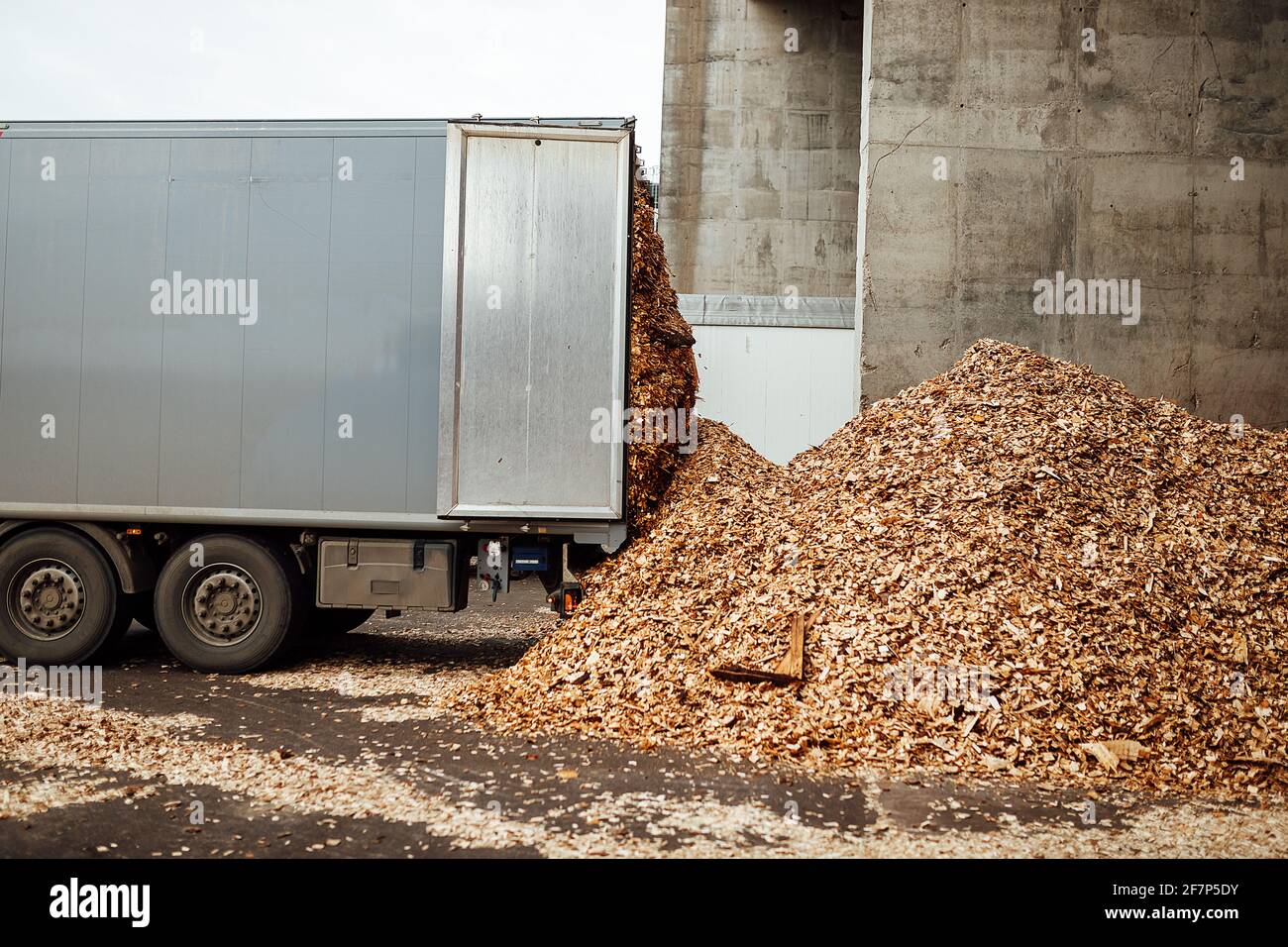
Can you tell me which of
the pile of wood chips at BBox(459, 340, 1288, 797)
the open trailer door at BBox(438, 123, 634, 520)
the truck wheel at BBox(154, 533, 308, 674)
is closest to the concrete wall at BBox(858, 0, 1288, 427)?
the pile of wood chips at BBox(459, 340, 1288, 797)

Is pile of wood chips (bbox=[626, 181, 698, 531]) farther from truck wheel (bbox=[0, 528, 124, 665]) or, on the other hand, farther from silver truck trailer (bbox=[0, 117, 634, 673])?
truck wheel (bbox=[0, 528, 124, 665])

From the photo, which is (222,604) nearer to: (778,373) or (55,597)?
(55,597)

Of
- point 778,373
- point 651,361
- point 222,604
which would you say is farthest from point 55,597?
point 778,373

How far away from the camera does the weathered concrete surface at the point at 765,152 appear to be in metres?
16.1

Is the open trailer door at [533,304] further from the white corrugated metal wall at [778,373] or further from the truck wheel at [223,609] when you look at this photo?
the white corrugated metal wall at [778,373]

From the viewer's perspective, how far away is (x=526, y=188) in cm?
652

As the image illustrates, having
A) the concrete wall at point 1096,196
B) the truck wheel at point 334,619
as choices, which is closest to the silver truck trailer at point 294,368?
the truck wheel at point 334,619

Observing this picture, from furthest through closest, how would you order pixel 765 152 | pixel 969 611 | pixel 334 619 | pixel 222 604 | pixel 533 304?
pixel 765 152 < pixel 334 619 < pixel 222 604 < pixel 533 304 < pixel 969 611

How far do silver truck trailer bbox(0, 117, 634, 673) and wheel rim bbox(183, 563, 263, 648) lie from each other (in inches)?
0.7

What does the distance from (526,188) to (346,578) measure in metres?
3.17

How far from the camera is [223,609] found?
6.95 m

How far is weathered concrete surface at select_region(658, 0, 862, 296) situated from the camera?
16141 mm

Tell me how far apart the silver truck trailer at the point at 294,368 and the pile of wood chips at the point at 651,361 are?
35cm

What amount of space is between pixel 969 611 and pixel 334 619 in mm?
5398
